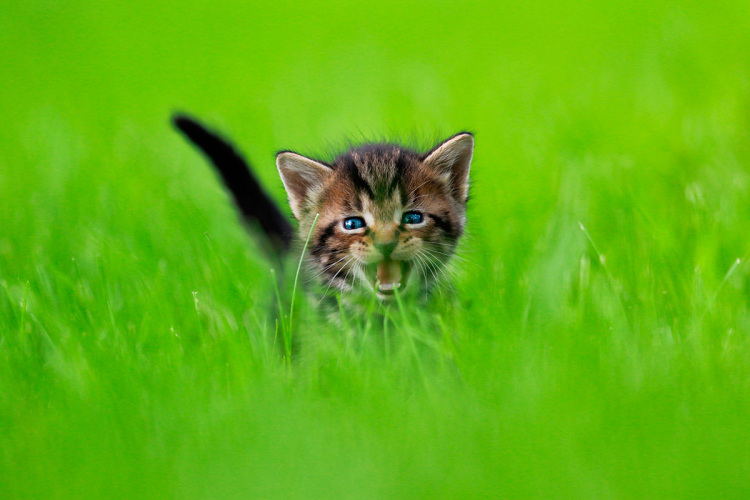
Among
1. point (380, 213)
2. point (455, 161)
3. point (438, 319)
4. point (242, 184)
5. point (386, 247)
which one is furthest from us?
point (242, 184)

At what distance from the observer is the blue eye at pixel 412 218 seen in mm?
2949

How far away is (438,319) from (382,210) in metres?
0.56

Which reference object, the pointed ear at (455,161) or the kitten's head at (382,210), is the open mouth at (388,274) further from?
the pointed ear at (455,161)

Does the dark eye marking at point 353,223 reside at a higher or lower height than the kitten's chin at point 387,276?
higher

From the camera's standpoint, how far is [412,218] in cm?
296

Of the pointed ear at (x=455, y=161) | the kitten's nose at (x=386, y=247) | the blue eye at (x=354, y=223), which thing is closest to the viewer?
the kitten's nose at (x=386, y=247)

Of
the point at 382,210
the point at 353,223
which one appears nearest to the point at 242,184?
the point at 353,223

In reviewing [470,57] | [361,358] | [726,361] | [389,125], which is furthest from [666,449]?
[470,57]

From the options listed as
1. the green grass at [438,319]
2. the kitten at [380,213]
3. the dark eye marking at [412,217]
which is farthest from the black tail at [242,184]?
the dark eye marking at [412,217]

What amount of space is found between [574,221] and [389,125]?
8.17 feet

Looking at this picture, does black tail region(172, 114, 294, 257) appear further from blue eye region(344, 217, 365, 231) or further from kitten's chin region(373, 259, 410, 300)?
kitten's chin region(373, 259, 410, 300)

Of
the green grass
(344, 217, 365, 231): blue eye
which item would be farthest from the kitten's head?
the green grass

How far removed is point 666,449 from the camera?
1.88 metres

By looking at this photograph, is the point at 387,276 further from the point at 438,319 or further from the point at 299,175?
→ the point at 299,175
